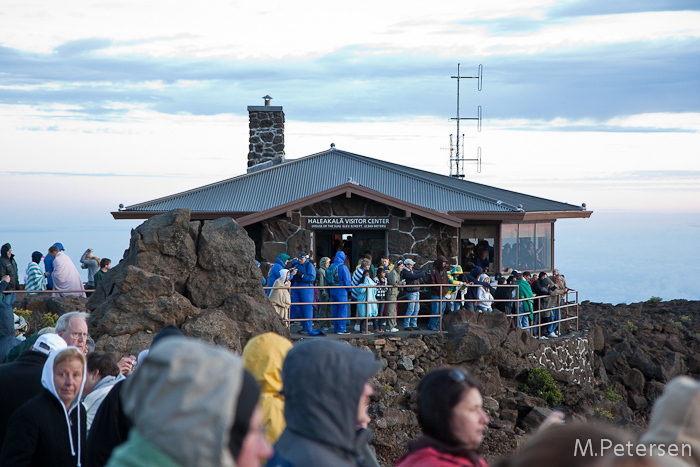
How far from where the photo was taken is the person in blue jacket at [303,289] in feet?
44.9

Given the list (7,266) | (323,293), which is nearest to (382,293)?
(323,293)

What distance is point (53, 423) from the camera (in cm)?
423

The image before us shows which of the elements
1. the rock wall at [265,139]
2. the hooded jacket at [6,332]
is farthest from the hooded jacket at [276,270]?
the rock wall at [265,139]

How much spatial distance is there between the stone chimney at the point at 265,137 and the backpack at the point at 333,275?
347 inches

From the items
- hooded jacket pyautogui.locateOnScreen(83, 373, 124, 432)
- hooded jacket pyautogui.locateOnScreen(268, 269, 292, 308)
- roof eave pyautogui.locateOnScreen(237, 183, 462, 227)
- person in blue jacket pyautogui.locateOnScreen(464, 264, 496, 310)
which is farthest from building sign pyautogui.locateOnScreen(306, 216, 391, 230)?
hooded jacket pyautogui.locateOnScreen(83, 373, 124, 432)

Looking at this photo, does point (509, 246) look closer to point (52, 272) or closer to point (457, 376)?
point (52, 272)

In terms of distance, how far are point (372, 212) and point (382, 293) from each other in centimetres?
268

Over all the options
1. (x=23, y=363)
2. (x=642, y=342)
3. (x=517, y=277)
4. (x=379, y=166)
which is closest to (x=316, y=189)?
(x=379, y=166)

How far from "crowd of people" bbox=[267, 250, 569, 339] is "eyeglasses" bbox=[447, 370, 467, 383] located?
10002mm

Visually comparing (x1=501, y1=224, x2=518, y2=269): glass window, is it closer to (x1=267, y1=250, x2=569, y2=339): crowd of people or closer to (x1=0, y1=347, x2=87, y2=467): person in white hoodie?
(x1=267, y1=250, x2=569, y2=339): crowd of people

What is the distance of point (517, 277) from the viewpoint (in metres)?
15.8

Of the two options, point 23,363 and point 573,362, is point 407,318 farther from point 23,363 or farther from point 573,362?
point 23,363

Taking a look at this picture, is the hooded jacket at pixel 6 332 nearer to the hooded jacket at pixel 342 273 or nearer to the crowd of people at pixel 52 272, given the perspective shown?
the crowd of people at pixel 52 272

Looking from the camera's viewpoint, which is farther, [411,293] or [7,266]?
[411,293]
